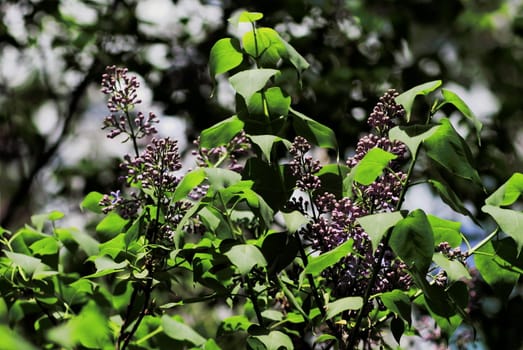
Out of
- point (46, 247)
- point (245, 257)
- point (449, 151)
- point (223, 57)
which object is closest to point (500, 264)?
point (449, 151)

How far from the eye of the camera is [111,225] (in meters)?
1.06

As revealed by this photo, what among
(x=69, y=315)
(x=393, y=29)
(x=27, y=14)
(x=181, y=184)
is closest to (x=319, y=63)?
(x=393, y=29)

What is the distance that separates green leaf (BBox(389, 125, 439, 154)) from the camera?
2.56 feet

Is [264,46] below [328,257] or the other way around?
the other way around

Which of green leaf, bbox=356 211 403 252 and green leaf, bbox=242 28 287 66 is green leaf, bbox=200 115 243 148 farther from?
green leaf, bbox=356 211 403 252

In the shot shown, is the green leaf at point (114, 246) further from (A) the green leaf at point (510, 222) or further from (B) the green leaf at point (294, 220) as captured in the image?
(A) the green leaf at point (510, 222)

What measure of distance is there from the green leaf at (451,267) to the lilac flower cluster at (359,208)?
68 mm

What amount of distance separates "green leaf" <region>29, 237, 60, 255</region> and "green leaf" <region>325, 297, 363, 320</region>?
47 centimetres

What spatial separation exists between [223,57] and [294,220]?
24 cm

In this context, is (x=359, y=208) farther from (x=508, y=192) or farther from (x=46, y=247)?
(x=46, y=247)

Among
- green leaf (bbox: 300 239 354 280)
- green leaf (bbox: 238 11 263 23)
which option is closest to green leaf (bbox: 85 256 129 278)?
green leaf (bbox: 300 239 354 280)

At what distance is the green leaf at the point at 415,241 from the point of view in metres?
0.77

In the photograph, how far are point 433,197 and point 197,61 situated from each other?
959mm

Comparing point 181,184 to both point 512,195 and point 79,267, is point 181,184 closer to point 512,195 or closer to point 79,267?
point 512,195
